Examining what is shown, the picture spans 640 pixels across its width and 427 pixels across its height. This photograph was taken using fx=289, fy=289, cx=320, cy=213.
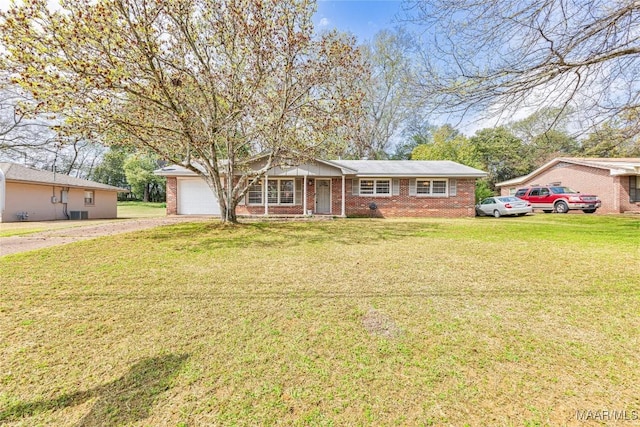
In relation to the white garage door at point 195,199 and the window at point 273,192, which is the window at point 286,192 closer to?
the window at point 273,192

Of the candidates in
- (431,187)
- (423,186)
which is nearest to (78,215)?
(423,186)

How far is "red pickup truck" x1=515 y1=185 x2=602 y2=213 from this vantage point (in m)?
17.8

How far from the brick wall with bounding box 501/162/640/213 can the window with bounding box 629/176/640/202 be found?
0.22 m

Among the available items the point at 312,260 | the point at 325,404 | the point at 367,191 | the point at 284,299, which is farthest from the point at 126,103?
the point at 367,191

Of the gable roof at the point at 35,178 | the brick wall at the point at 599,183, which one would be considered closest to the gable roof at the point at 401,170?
the gable roof at the point at 35,178

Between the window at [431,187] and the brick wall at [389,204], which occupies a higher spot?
the window at [431,187]

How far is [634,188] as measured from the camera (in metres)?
18.4

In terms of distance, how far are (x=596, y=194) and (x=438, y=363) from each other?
24.5 meters

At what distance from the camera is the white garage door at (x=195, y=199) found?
17562mm

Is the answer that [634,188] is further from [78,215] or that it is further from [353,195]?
[78,215]

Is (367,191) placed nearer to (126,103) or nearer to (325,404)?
(126,103)

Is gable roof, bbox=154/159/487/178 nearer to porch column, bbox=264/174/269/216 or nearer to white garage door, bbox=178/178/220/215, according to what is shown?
white garage door, bbox=178/178/220/215

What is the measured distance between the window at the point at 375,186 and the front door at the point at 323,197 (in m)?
2.12

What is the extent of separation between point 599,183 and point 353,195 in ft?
54.9
